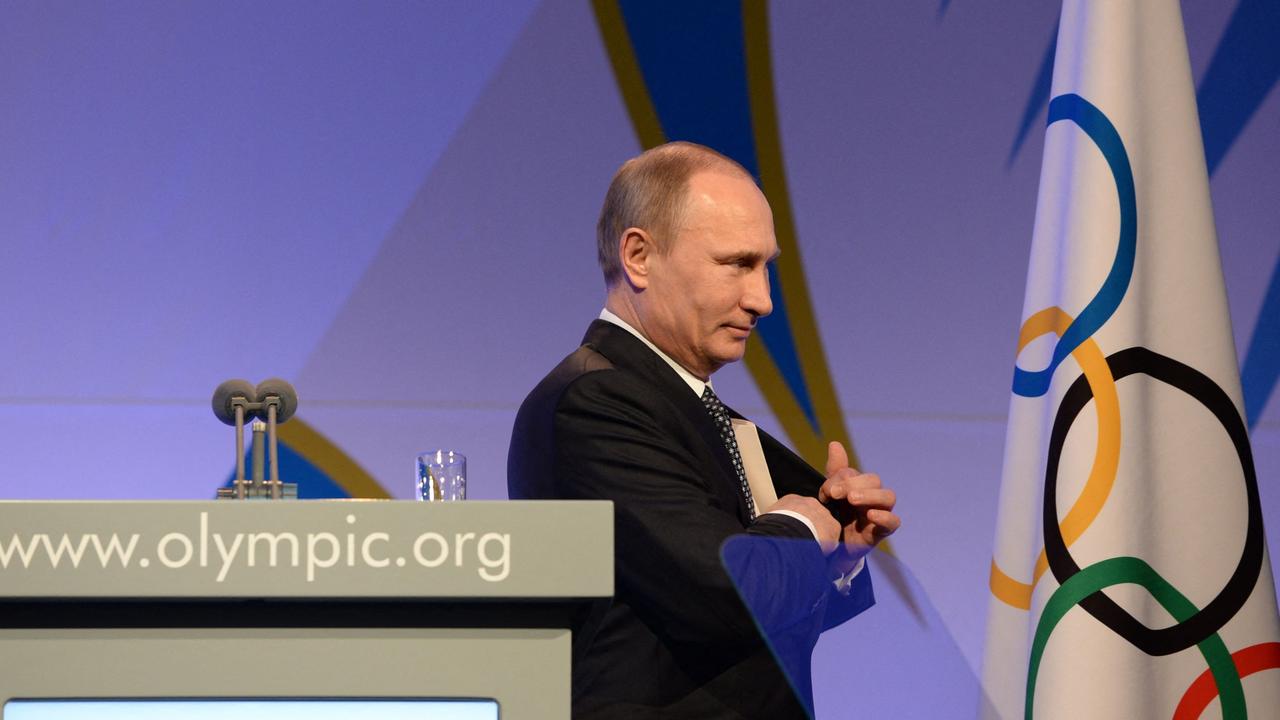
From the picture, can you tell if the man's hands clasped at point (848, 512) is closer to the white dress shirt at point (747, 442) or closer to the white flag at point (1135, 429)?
the white dress shirt at point (747, 442)

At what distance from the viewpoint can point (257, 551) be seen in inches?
43.8

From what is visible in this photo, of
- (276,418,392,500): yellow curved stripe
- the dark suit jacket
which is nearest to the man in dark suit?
the dark suit jacket

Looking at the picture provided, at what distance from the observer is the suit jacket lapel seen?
1.92m

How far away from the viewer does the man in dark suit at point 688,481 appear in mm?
1688

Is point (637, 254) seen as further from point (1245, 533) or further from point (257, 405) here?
point (1245, 533)

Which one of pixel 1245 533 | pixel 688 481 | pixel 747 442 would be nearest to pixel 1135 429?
pixel 1245 533

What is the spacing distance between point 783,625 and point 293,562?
2.64ft

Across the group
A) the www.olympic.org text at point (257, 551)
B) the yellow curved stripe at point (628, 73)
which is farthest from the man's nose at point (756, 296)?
the yellow curved stripe at point (628, 73)

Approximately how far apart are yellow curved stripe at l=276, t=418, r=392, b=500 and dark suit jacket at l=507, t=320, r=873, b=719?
1.75m

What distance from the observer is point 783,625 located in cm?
175

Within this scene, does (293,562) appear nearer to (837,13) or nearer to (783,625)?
(783,625)

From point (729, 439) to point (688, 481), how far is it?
196mm

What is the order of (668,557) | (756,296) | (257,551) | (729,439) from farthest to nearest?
(756,296), (729,439), (668,557), (257,551)

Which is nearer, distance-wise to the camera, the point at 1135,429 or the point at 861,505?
the point at 861,505
